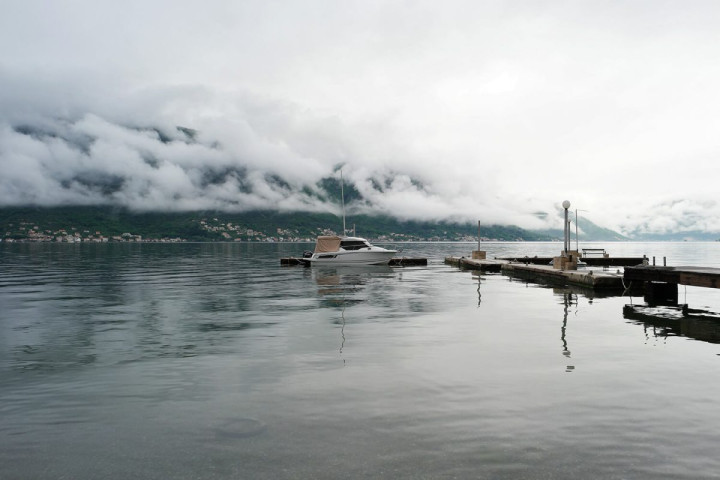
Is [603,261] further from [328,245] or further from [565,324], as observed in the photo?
[565,324]

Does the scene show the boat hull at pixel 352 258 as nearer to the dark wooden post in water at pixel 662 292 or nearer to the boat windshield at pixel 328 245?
the boat windshield at pixel 328 245

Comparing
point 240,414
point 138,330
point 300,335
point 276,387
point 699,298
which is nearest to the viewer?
point 240,414

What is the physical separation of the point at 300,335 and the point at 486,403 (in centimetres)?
1029

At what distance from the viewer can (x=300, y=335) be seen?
66.8ft

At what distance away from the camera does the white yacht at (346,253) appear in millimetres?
73188

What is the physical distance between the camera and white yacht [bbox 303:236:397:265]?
73188 millimetres

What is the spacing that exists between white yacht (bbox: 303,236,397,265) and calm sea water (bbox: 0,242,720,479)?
4705 centimetres

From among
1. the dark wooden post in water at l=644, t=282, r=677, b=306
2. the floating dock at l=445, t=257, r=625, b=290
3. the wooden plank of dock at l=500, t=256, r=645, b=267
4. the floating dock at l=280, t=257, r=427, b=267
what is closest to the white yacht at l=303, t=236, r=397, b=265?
the floating dock at l=280, t=257, r=427, b=267

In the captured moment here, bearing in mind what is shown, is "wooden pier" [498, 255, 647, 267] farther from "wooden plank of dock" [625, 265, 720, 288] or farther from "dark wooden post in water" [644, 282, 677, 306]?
"dark wooden post in water" [644, 282, 677, 306]

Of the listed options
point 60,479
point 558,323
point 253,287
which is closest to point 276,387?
point 60,479

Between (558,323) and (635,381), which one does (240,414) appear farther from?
(558,323)

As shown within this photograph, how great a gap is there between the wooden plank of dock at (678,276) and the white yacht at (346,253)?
3926 cm

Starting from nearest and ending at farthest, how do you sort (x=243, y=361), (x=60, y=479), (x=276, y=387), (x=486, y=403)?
(x=60, y=479), (x=486, y=403), (x=276, y=387), (x=243, y=361)

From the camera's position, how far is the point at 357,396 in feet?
39.4
